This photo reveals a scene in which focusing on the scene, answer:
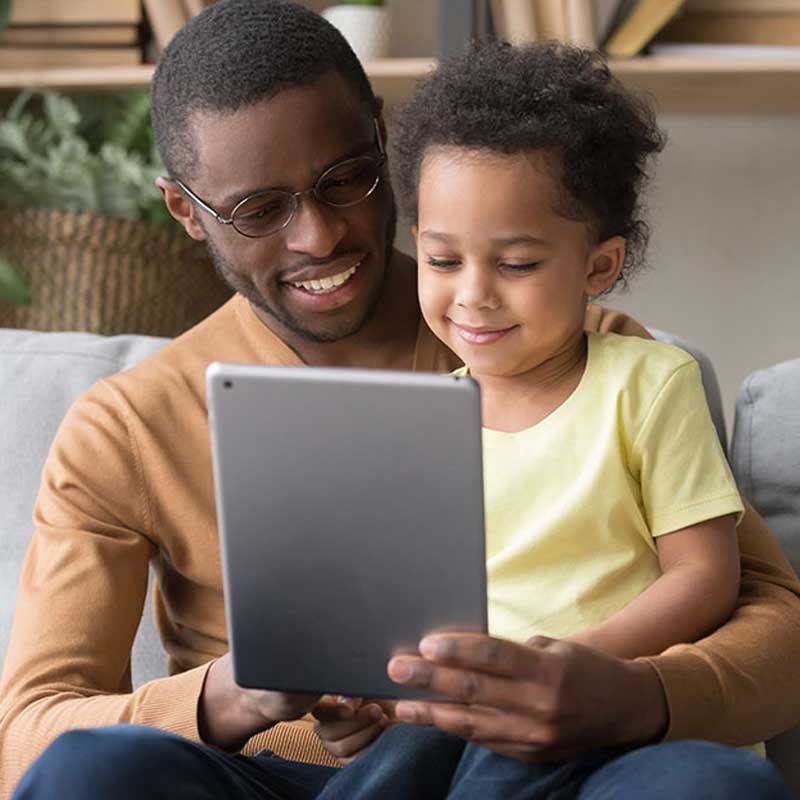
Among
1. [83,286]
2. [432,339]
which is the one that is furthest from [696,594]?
[83,286]

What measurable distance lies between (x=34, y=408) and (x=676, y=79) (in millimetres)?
1122

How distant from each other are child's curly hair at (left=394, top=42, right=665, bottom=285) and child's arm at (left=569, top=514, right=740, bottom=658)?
0.29 meters

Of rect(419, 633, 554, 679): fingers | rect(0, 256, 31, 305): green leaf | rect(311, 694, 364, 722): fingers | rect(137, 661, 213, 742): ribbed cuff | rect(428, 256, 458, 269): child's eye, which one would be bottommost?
rect(137, 661, 213, 742): ribbed cuff

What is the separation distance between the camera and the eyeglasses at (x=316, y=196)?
140cm

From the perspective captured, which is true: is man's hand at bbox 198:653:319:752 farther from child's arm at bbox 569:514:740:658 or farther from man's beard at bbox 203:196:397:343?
man's beard at bbox 203:196:397:343

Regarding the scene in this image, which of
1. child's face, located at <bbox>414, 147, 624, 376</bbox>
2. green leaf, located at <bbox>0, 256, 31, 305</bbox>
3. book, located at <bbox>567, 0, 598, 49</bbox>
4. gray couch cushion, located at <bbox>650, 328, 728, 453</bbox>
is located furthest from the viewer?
green leaf, located at <bbox>0, 256, 31, 305</bbox>

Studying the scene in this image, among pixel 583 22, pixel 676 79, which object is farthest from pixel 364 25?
pixel 676 79

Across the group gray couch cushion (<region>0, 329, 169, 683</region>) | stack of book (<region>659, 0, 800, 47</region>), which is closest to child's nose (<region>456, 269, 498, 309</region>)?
gray couch cushion (<region>0, 329, 169, 683</region>)

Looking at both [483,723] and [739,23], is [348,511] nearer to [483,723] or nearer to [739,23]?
[483,723]

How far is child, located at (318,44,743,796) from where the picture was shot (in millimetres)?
1147

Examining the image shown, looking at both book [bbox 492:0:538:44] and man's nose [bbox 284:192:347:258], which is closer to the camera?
man's nose [bbox 284:192:347:258]

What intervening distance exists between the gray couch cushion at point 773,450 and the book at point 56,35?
129 centimetres

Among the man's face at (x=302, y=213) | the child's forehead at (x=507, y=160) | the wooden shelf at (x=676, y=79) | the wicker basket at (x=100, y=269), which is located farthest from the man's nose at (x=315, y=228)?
the wicker basket at (x=100, y=269)

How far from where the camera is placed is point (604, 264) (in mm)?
1255
